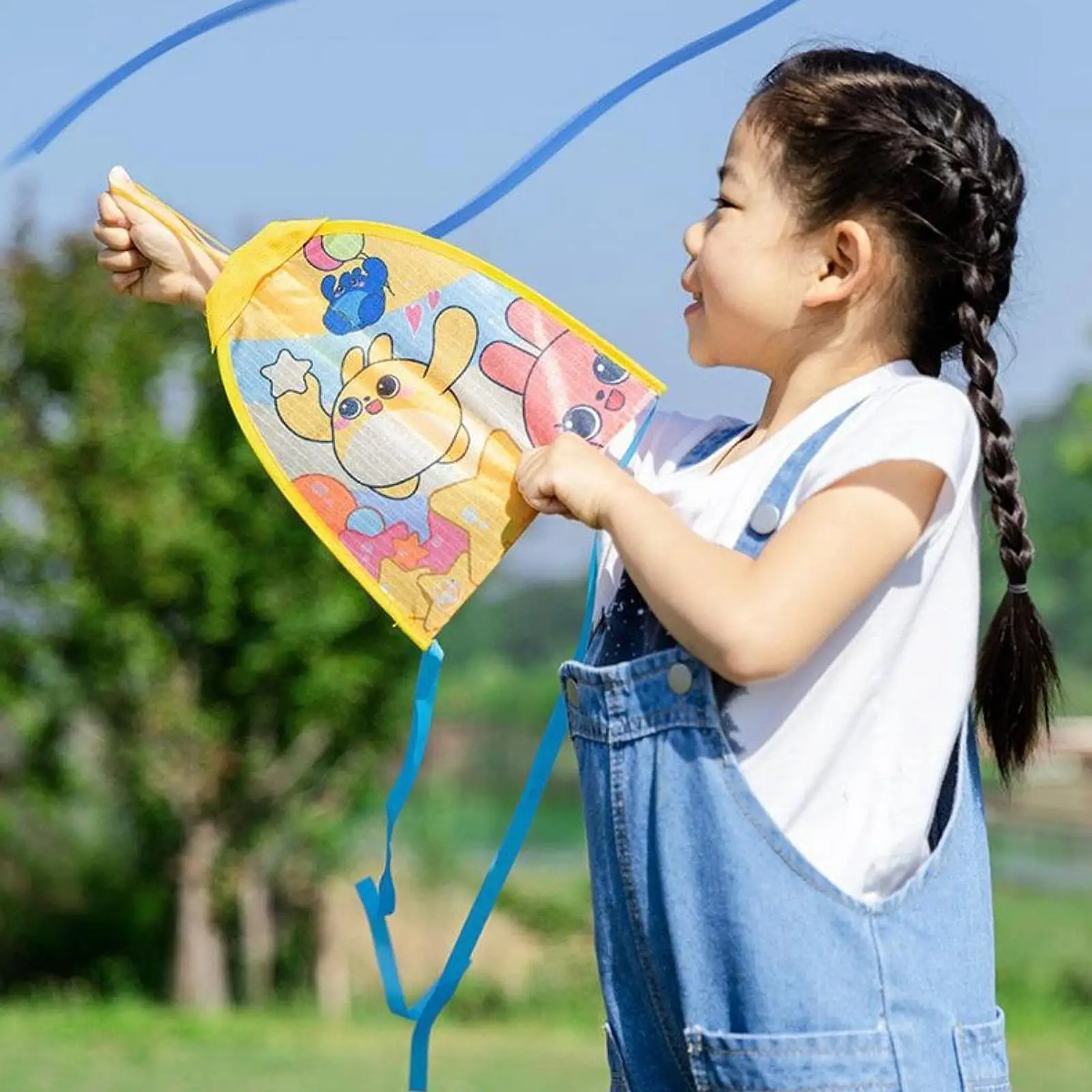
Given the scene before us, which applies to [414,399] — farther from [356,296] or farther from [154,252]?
[154,252]

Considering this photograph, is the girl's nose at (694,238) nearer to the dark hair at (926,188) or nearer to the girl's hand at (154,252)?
the dark hair at (926,188)

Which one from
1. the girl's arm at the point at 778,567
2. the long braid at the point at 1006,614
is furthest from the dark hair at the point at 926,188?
the girl's arm at the point at 778,567

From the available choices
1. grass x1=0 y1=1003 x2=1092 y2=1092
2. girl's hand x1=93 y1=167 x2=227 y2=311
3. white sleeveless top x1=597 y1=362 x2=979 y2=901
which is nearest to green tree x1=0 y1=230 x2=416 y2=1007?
grass x1=0 y1=1003 x2=1092 y2=1092

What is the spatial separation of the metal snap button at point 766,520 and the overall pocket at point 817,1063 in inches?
11.3

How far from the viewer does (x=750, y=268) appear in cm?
115

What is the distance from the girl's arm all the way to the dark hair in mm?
110

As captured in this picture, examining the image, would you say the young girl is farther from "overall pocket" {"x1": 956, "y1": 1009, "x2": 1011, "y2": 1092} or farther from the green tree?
the green tree

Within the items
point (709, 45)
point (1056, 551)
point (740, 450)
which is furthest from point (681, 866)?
point (1056, 551)

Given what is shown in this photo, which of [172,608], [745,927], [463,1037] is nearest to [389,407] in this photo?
[745,927]

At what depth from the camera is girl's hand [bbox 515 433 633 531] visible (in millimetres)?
1083

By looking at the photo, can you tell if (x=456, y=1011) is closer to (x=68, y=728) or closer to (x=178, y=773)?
(x=178, y=773)

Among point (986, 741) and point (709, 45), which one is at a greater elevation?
point (709, 45)

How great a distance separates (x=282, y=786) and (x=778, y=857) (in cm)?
546

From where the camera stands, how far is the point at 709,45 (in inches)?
48.7
